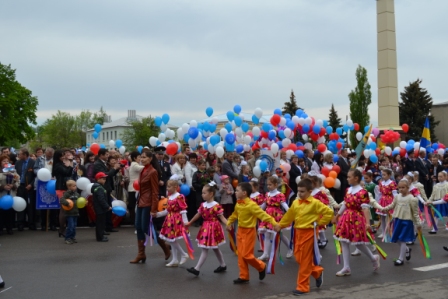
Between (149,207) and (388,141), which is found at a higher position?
(388,141)

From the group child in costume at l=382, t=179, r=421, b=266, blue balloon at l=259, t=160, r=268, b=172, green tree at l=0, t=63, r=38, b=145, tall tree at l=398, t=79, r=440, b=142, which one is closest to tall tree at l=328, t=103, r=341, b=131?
tall tree at l=398, t=79, r=440, b=142

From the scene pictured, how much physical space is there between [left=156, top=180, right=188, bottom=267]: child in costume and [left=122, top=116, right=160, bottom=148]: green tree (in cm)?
6460

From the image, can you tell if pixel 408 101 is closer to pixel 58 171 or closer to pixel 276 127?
pixel 276 127

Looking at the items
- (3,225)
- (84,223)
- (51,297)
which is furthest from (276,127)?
(51,297)

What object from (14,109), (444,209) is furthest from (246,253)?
(14,109)

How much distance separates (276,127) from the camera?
18406mm

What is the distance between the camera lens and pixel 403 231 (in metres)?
8.85

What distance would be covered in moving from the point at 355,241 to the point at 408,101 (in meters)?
41.1

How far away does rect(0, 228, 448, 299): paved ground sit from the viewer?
6828 mm

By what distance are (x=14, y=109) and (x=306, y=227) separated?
5119cm

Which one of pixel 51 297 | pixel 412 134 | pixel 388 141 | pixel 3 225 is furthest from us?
pixel 412 134

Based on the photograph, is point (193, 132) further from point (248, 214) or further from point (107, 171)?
point (248, 214)

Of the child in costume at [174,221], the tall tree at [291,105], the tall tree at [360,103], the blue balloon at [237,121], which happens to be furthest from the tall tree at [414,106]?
the child in costume at [174,221]

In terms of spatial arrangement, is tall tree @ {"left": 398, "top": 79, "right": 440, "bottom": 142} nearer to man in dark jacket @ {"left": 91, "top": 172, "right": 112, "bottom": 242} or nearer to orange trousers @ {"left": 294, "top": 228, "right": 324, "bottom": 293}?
man in dark jacket @ {"left": 91, "top": 172, "right": 112, "bottom": 242}
